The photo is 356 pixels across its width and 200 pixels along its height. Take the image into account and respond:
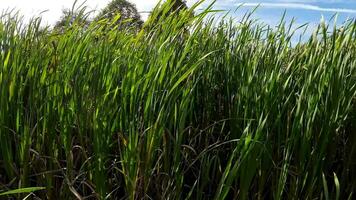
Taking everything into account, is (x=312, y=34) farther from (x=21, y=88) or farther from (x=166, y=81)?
(x=21, y=88)

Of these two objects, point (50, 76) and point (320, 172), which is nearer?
point (320, 172)

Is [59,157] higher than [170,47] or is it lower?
lower

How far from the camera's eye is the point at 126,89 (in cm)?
174

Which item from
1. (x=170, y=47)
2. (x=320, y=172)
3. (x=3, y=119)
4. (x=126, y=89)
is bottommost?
(x=320, y=172)

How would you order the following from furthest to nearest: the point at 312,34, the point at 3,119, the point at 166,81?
the point at 312,34
the point at 3,119
the point at 166,81

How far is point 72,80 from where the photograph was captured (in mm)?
1883

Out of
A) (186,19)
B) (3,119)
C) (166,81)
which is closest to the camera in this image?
(166,81)

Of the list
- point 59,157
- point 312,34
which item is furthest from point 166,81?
point 312,34

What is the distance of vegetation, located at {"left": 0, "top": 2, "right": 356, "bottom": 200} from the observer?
1678 millimetres

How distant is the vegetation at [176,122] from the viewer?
1.68 meters

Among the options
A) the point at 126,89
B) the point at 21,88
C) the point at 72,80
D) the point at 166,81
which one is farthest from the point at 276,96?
the point at 21,88

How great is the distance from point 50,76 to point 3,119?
0.23m

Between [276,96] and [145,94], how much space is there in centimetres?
44

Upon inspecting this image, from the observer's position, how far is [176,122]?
172cm
